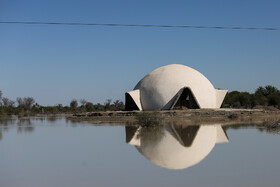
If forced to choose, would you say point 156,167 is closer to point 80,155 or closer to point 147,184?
point 147,184

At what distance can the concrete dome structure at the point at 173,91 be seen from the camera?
3512 centimetres

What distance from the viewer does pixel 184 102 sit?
3669 cm

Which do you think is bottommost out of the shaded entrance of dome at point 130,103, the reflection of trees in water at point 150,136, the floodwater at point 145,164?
the floodwater at point 145,164

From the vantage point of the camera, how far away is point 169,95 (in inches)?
1378

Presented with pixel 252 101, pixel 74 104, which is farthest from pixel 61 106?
pixel 252 101

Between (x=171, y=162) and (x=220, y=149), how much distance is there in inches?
104

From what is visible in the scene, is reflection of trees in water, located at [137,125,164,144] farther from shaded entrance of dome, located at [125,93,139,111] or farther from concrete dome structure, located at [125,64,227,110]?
shaded entrance of dome, located at [125,93,139,111]

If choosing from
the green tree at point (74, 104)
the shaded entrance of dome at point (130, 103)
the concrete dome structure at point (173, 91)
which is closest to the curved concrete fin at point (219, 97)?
the concrete dome structure at point (173, 91)

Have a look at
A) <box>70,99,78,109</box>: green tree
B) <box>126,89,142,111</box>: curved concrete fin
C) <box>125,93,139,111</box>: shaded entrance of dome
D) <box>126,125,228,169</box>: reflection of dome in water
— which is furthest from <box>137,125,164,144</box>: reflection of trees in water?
<box>70,99,78,109</box>: green tree

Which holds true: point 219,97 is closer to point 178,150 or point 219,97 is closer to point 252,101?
point 252,101

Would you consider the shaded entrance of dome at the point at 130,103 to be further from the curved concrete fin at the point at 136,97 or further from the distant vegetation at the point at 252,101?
the distant vegetation at the point at 252,101

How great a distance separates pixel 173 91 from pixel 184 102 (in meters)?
2.37

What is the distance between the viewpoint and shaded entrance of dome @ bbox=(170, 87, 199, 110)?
35281 millimetres

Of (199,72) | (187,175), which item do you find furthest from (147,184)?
(199,72)
